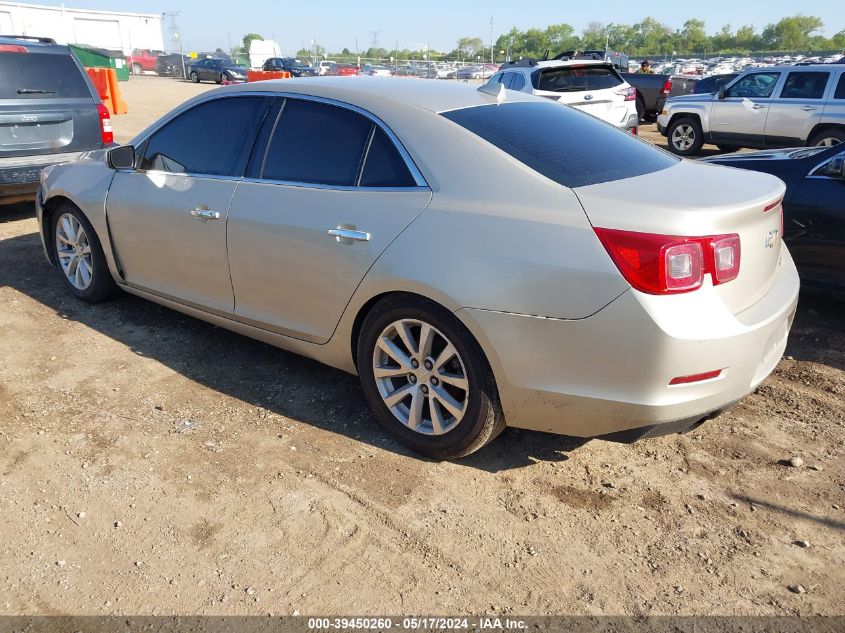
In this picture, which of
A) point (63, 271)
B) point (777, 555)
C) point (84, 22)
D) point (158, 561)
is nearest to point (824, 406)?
point (777, 555)

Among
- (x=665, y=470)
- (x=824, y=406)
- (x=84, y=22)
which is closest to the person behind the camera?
(x=665, y=470)

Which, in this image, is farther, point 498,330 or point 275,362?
point 275,362

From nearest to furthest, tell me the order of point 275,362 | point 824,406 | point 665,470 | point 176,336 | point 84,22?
point 665,470 → point 824,406 → point 275,362 → point 176,336 → point 84,22

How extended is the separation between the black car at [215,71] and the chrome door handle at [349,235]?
1578 inches

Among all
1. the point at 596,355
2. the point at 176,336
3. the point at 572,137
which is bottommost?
the point at 176,336

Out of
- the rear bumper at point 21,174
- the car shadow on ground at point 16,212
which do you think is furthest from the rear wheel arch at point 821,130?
the car shadow on ground at point 16,212

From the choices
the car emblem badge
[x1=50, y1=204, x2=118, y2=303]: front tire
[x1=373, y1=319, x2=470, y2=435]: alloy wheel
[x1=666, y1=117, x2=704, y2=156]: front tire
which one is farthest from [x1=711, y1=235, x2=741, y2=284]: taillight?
[x1=666, y1=117, x2=704, y2=156]: front tire

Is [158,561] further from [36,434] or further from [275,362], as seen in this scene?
[275,362]

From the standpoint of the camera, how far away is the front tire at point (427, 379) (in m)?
3.08

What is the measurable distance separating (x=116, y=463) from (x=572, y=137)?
2.66 meters

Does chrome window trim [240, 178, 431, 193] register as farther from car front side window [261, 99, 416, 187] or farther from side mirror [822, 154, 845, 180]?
side mirror [822, 154, 845, 180]

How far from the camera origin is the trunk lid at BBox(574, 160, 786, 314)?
8.94 ft

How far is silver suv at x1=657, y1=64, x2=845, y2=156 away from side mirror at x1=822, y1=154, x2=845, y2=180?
791 cm

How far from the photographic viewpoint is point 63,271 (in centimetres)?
536
